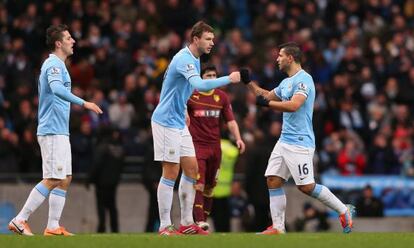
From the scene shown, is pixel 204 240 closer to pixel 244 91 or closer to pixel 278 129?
pixel 278 129

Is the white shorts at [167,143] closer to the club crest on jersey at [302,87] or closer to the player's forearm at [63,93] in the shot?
the player's forearm at [63,93]

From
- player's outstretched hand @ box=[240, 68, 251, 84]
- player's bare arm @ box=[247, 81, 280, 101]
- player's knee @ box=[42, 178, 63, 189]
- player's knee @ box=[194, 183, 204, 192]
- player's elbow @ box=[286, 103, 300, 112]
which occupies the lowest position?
player's knee @ box=[194, 183, 204, 192]

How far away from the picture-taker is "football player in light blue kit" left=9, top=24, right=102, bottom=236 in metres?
16.9

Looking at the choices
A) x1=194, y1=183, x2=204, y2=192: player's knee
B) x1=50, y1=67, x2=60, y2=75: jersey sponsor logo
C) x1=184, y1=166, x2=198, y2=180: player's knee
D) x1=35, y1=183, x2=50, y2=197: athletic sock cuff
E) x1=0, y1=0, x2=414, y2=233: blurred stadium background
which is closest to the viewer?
x1=50, y1=67, x2=60, y2=75: jersey sponsor logo

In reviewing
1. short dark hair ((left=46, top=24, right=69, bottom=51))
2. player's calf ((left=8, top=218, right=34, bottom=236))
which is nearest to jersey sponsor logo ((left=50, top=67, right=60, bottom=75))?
short dark hair ((left=46, top=24, right=69, bottom=51))

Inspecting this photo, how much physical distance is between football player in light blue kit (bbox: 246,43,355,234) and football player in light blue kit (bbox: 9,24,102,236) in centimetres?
Result: 249

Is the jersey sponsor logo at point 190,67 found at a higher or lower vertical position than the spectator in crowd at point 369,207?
higher

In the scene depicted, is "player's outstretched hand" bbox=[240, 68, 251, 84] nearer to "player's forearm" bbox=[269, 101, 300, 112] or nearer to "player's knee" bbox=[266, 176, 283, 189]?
"player's forearm" bbox=[269, 101, 300, 112]

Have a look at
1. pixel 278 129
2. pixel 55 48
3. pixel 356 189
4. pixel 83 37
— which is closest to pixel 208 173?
pixel 55 48

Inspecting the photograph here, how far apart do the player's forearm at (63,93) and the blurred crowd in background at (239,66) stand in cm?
743

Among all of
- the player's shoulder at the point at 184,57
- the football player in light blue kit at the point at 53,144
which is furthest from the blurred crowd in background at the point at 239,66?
the football player in light blue kit at the point at 53,144

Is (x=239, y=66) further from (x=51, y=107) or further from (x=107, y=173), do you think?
(x=51, y=107)

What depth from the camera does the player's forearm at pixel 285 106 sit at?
55.2 feet

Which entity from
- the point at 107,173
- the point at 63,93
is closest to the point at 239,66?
the point at 107,173
